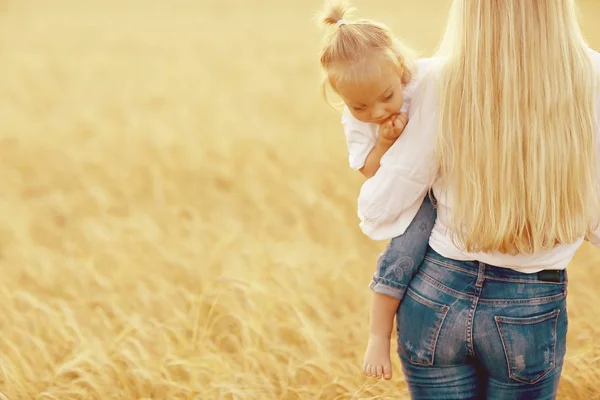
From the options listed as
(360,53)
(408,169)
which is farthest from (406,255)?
(360,53)

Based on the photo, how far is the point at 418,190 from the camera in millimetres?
1700

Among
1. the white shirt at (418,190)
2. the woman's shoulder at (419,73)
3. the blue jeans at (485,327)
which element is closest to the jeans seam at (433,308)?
the blue jeans at (485,327)

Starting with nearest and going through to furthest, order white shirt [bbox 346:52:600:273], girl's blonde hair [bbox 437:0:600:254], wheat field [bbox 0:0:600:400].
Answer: girl's blonde hair [bbox 437:0:600:254]
white shirt [bbox 346:52:600:273]
wheat field [bbox 0:0:600:400]

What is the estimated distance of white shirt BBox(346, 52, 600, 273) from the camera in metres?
→ 1.66

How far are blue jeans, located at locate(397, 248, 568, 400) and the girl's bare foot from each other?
11 cm

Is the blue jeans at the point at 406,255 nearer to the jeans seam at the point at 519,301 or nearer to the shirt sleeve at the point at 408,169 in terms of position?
the shirt sleeve at the point at 408,169

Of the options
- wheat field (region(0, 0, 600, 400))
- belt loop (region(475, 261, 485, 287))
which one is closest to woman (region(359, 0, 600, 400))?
belt loop (region(475, 261, 485, 287))

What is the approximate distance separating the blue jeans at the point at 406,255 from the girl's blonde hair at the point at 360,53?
31cm

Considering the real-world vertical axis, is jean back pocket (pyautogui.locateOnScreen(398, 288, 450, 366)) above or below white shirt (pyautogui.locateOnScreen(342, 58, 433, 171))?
below

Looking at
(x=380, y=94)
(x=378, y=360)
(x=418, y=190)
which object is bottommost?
(x=378, y=360)

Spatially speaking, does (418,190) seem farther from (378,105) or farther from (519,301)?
(519,301)

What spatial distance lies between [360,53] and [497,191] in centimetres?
41

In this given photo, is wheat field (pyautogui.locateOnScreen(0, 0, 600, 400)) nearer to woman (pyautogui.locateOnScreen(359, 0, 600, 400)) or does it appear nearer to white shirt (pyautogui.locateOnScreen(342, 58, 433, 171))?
woman (pyautogui.locateOnScreen(359, 0, 600, 400))

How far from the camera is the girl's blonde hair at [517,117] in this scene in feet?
5.11
